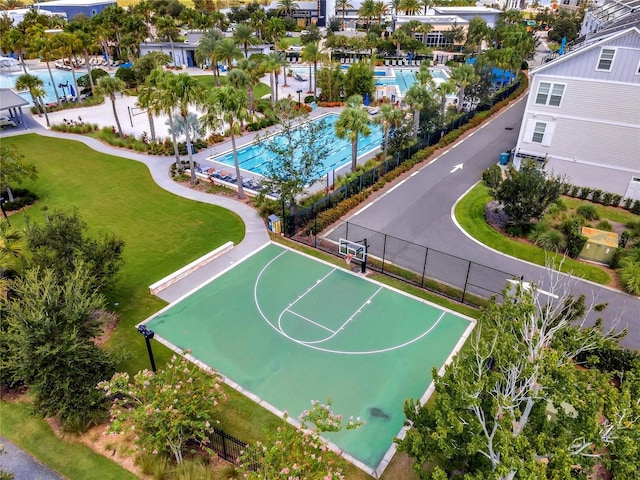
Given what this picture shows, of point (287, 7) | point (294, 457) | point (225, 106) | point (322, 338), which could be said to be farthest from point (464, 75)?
point (287, 7)

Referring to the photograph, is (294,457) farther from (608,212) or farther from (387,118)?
(608,212)

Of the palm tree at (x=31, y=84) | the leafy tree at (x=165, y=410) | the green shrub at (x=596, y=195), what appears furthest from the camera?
the palm tree at (x=31, y=84)

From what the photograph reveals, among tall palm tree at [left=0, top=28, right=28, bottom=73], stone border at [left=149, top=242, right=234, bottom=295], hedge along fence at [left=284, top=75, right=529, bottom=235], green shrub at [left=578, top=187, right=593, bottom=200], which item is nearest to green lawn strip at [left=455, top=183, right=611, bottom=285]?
hedge along fence at [left=284, top=75, right=529, bottom=235]

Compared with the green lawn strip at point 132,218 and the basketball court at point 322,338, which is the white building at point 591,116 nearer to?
the basketball court at point 322,338

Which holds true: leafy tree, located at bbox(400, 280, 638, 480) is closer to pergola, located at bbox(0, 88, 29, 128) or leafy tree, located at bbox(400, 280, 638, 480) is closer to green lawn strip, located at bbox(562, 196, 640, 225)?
green lawn strip, located at bbox(562, 196, 640, 225)

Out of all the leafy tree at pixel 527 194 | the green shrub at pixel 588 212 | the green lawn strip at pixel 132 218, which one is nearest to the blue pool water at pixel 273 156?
the green lawn strip at pixel 132 218

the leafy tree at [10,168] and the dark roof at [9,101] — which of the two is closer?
the leafy tree at [10,168]
